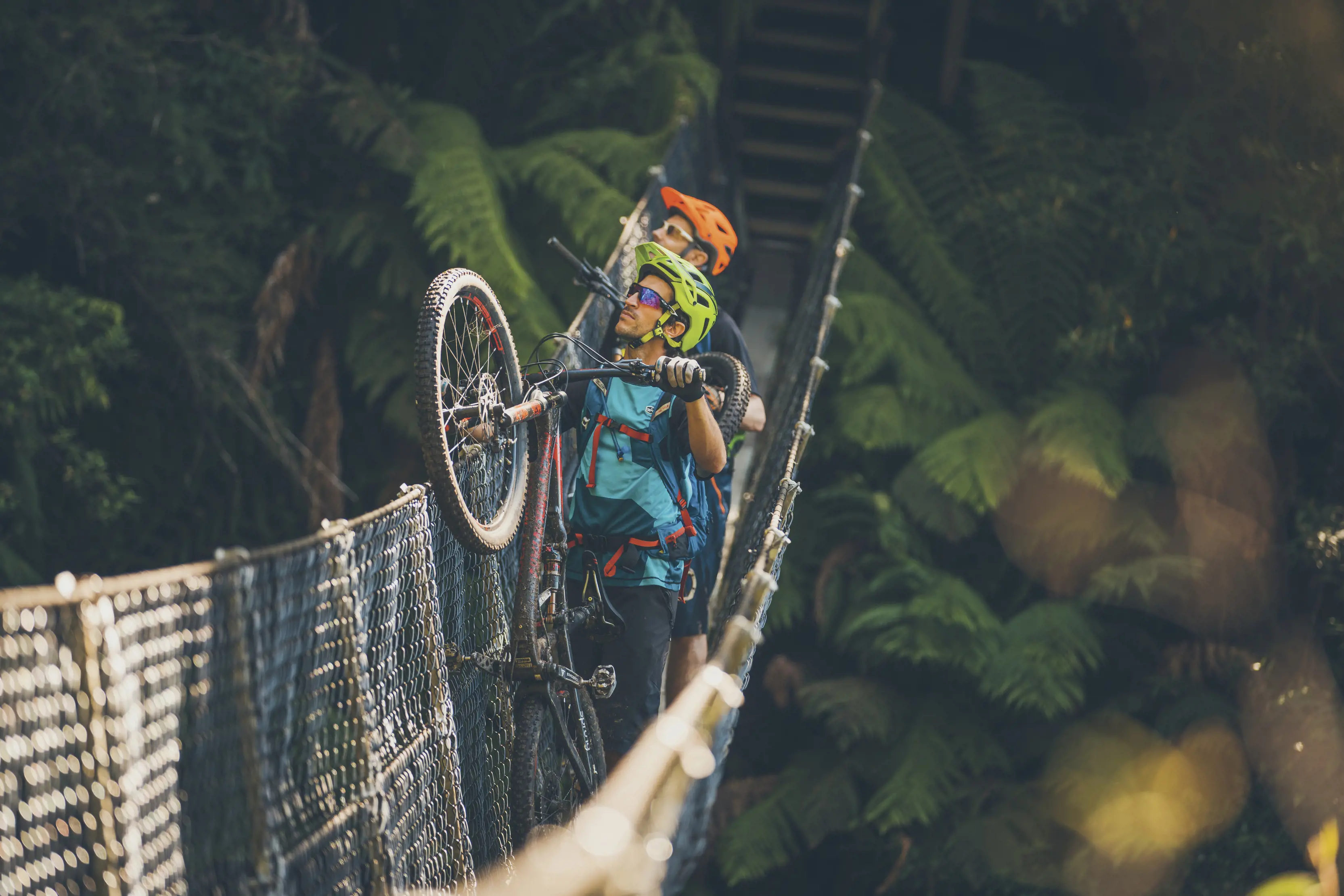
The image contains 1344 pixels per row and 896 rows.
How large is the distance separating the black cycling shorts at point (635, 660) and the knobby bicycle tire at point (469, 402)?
295mm

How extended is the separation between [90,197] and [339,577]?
12.5ft

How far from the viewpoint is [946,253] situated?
19.2 feet

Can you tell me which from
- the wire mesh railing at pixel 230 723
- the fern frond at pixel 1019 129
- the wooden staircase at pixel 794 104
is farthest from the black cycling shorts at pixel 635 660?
Answer: the wooden staircase at pixel 794 104

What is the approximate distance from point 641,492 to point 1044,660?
2647 mm

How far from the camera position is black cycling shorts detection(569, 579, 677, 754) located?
249cm

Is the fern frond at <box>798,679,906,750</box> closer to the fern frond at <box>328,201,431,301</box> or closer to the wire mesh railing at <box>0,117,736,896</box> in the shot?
the fern frond at <box>328,201,431,301</box>

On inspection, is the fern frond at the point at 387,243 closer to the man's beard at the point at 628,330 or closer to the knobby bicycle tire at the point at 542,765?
the man's beard at the point at 628,330

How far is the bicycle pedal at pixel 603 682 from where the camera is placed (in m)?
2.38

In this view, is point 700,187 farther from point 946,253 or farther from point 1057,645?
point 1057,645

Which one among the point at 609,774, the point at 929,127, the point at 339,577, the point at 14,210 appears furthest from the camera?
the point at 929,127

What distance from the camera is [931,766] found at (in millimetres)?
4633

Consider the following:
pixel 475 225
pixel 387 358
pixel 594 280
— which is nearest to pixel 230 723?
pixel 594 280

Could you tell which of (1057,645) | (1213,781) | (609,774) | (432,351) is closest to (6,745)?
(432,351)

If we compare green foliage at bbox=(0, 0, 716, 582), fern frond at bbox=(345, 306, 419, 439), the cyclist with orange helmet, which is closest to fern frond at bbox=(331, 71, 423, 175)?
green foliage at bbox=(0, 0, 716, 582)
